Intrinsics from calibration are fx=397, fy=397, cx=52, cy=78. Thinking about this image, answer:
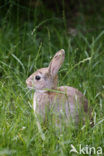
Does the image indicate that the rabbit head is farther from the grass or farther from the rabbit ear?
the grass

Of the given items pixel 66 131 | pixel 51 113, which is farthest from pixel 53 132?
pixel 51 113

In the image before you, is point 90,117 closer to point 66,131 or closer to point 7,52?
point 66,131

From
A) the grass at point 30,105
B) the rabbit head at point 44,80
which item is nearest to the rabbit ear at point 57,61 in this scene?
the rabbit head at point 44,80

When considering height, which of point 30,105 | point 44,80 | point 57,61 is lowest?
point 30,105

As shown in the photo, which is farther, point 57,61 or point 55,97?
point 57,61

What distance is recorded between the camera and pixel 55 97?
4188mm

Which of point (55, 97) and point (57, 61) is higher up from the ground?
point (57, 61)

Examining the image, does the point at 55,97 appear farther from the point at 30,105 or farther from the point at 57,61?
the point at 57,61

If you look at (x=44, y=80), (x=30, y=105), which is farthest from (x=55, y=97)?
(x=44, y=80)

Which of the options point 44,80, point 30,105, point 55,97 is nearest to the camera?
point 55,97

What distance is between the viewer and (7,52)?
571 centimetres

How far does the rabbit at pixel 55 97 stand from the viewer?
4094 millimetres

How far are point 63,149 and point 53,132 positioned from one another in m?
0.34

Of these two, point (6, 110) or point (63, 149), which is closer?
point (63, 149)
